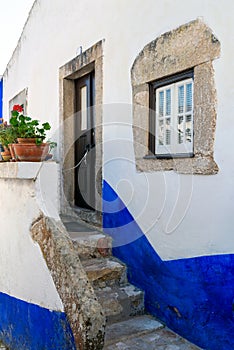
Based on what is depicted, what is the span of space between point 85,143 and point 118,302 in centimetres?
245

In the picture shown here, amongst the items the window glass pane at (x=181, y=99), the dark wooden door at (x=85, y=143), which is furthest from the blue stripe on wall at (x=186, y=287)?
the window glass pane at (x=181, y=99)

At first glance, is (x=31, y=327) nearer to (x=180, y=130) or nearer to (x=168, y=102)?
(x=180, y=130)

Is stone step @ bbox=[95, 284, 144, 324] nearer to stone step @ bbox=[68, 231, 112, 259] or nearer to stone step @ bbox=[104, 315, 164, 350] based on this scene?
stone step @ bbox=[104, 315, 164, 350]

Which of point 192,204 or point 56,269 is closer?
point 56,269

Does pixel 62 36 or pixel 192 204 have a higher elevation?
pixel 62 36

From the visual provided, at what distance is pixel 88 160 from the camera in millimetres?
4855

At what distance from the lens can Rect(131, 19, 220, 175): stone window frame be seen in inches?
106

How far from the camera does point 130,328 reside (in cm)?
300

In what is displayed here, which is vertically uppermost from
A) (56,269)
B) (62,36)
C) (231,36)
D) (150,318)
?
(62,36)

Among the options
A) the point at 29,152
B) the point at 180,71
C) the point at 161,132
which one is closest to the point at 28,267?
the point at 29,152

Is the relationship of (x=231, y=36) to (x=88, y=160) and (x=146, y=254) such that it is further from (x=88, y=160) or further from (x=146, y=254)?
(x=88, y=160)

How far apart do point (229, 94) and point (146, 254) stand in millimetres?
1651

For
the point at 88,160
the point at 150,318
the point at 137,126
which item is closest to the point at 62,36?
the point at 88,160

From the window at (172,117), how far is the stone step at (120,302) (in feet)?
4.31
